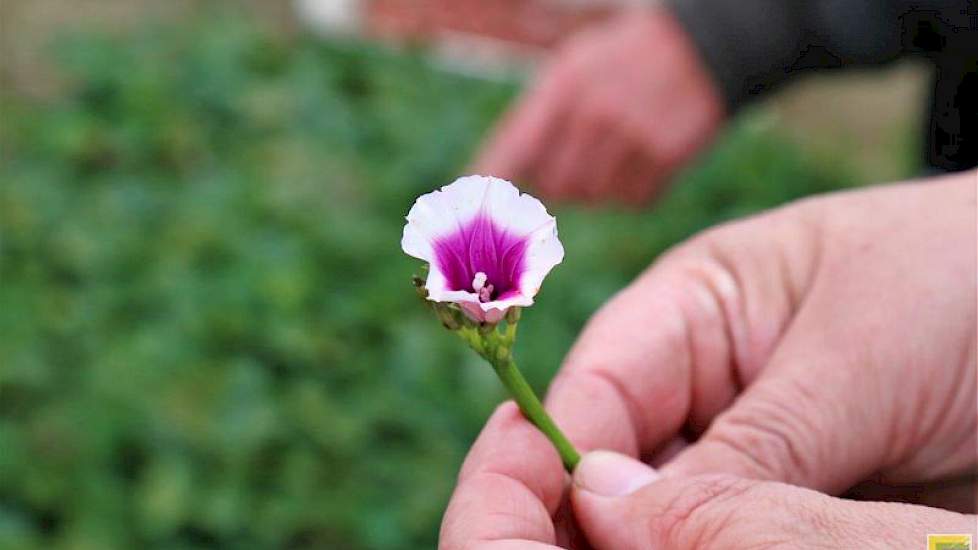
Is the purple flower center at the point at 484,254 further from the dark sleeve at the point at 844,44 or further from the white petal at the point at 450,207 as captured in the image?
the dark sleeve at the point at 844,44

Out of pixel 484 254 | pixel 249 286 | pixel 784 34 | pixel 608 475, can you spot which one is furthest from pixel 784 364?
pixel 249 286

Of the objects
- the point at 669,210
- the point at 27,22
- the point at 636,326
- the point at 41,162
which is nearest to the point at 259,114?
the point at 41,162

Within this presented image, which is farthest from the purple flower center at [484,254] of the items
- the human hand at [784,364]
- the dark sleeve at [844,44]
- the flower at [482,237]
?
the dark sleeve at [844,44]

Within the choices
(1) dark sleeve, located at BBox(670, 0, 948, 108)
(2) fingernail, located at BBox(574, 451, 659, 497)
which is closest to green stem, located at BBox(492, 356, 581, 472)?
(2) fingernail, located at BBox(574, 451, 659, 497)

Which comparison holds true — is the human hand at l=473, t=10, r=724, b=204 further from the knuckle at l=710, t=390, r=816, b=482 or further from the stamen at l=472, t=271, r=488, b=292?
the stamen at l=472, t=271, r=488, b=292

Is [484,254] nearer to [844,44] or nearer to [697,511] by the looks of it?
[697,511]

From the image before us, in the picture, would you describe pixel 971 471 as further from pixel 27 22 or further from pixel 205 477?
pixel 27 22
